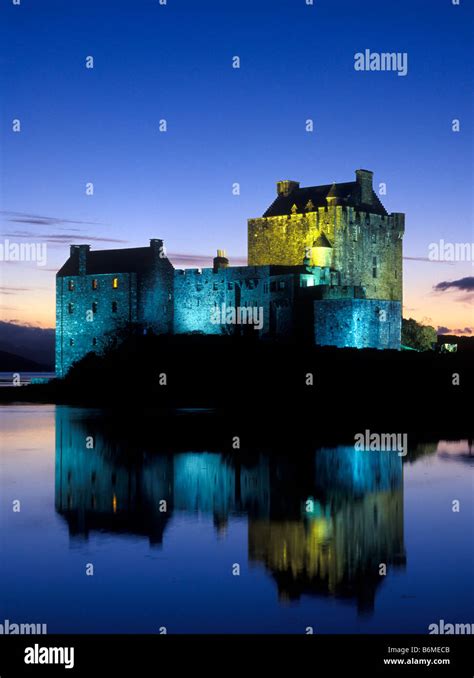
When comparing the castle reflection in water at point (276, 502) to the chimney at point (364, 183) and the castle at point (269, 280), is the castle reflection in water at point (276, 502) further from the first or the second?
the chimney at point (364, 183)

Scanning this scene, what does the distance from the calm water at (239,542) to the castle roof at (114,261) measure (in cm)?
2954

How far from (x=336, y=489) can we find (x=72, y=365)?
1493 inches

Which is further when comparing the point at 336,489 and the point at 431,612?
the point at 336,489

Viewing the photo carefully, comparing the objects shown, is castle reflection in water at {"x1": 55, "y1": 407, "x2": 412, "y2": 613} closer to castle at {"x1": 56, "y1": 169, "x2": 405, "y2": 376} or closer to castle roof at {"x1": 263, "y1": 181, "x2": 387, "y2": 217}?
castle at {"x1": 56, "y1": 169, "x2": 405, "y2": 376}

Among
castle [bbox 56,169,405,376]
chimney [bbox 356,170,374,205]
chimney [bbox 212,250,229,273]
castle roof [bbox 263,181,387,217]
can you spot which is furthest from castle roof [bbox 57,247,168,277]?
chimney [bbox 356,170,374,205]

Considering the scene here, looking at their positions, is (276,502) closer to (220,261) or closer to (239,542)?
(239,542)

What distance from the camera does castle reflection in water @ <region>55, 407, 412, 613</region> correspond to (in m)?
14.4

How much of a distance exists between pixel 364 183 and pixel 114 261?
14552 mm

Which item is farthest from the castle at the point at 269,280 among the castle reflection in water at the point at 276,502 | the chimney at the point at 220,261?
the castle reflection in water at the point at 276,502

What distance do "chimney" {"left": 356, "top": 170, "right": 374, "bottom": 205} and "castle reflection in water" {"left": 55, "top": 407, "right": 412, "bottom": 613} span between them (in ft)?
99.3

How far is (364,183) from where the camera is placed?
5559cm
